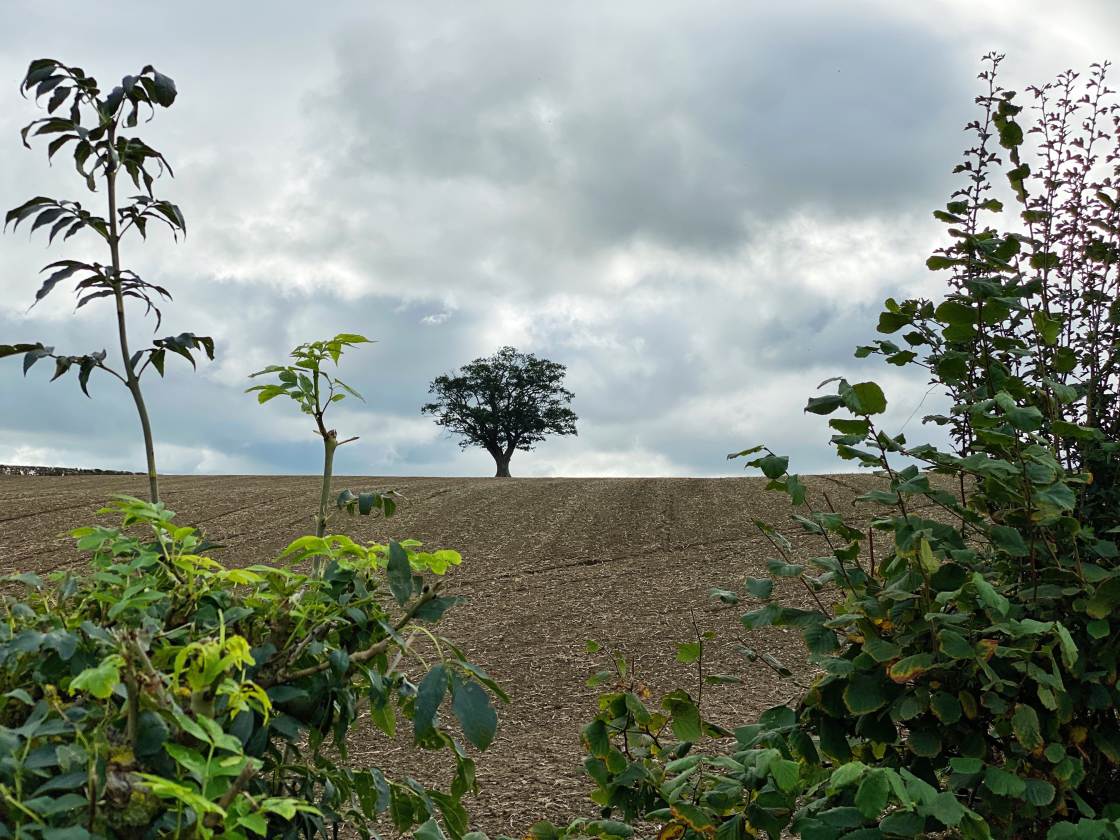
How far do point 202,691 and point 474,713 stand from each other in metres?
0.44

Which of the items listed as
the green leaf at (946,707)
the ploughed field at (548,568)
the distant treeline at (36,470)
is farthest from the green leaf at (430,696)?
the distant treeline at (36,470)

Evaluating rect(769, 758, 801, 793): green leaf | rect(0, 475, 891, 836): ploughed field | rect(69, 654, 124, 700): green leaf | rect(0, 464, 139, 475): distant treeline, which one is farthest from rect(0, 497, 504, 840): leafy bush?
rect(0, 464, 139, 475): distant treeline

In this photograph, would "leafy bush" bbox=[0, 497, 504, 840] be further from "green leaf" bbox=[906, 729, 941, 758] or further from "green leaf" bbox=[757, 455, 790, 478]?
"green leaf" bbox=[906, 729, 941, 758]

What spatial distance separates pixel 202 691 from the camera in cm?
127

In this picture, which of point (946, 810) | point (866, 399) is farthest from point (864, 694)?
point (866, 399)

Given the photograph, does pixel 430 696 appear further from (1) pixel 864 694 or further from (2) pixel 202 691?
(1) pixel 864 694

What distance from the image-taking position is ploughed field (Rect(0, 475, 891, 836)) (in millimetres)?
4559

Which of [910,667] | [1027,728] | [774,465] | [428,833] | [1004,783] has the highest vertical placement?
[774,465]

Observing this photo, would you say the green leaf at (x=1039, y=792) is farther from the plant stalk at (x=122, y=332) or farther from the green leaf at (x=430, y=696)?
the plant stalk at (x=122, y=332)

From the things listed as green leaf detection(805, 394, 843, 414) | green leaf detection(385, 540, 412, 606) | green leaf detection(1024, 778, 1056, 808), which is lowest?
green leaf detection(1024, 778, 1056, 808)

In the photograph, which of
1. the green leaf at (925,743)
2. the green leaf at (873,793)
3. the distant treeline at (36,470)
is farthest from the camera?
the distant treeline at (36,470)

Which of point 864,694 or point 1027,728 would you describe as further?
point 864,694

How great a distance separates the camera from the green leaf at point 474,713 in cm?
147

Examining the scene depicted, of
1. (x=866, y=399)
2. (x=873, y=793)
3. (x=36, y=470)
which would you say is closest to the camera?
(x=873, y=793)
